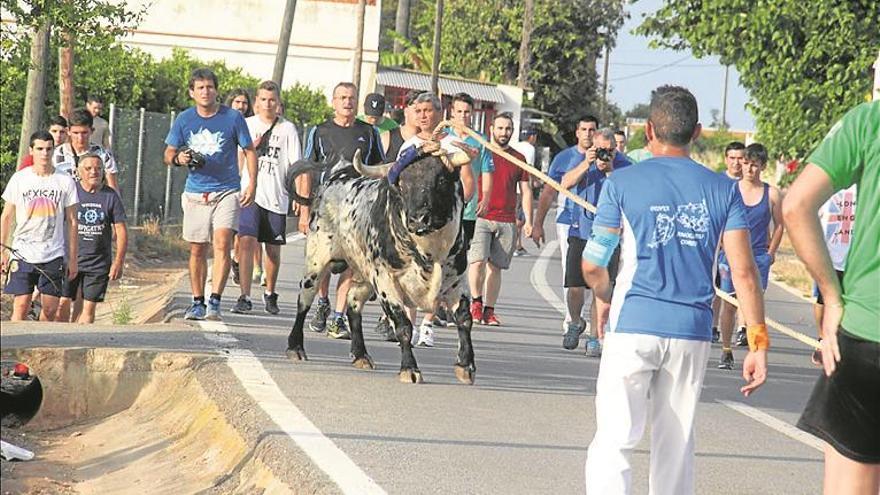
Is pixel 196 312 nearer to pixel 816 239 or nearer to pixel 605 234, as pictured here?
pixel 605 234

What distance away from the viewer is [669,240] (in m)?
6.68

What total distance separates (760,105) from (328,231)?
628 inches

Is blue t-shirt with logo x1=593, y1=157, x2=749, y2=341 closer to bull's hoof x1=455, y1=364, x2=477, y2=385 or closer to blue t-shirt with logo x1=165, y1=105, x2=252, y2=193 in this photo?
bull's hoof x1=455, y1=364, x2=477, y2=385

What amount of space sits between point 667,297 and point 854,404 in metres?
1.22

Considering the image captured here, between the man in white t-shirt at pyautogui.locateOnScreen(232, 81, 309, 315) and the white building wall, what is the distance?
3571cm

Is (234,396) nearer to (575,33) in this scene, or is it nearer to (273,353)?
(273,353)

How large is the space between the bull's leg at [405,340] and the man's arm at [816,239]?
19.4ft

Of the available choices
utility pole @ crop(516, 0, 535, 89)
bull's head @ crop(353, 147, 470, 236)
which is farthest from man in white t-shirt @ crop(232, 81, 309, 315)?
utility pole @ crop(516, 0, 535, 89)

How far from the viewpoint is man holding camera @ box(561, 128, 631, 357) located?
14.5m

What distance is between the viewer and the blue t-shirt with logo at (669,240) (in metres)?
6.65

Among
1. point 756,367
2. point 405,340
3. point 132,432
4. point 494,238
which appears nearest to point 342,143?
point 494,238

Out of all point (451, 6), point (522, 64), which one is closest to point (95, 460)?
point (522, 64)

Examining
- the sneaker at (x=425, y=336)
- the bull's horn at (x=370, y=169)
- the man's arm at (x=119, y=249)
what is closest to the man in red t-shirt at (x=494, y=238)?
the sneaker at (x=425, y=336)

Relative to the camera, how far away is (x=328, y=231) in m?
12.7
